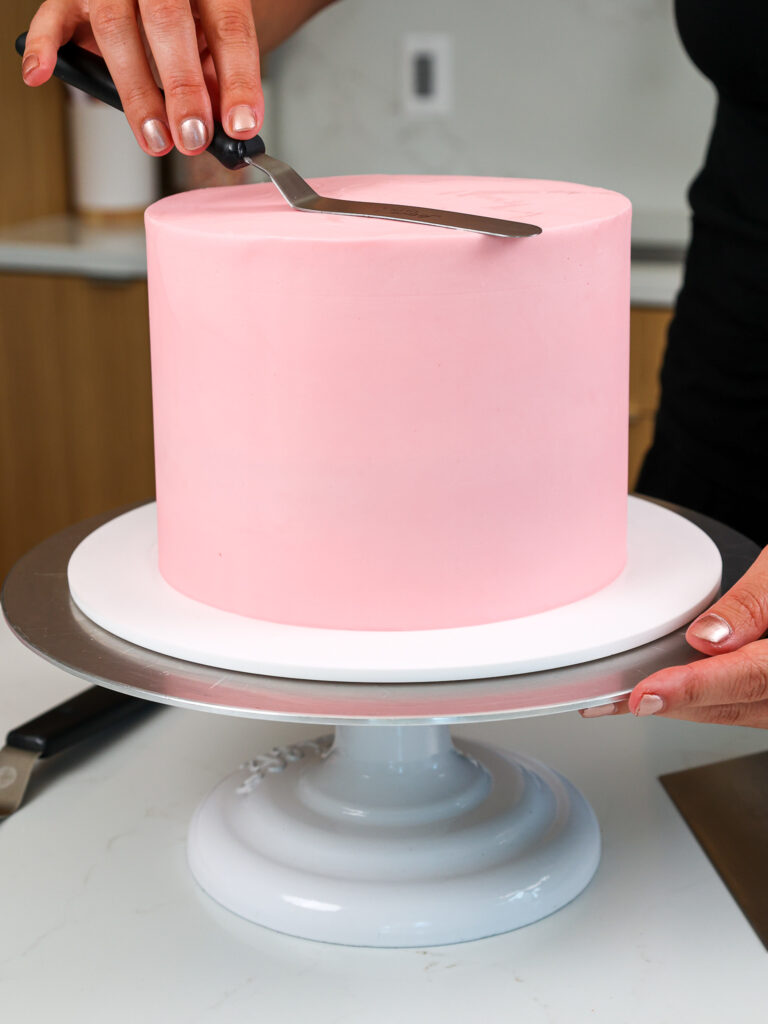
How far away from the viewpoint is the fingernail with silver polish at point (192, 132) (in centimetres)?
75

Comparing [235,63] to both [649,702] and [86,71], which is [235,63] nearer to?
[86,71]

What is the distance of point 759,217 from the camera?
124 cm

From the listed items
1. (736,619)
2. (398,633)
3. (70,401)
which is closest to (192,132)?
(398,633)

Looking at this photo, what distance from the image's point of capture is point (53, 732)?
0.88 m

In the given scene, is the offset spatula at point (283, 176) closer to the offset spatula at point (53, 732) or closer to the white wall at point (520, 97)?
the offset spatula at point (53, 732)

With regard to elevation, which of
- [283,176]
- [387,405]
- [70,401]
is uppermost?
[283,176]

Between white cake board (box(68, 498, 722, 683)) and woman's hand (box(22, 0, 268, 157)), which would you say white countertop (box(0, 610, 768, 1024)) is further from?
woman's hand (box(22, 0, 268, 157))

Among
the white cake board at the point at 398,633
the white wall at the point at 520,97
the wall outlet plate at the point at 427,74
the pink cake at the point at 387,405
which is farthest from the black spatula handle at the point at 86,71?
the wall outlet plate at the point at 427,74

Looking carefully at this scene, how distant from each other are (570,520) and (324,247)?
22 cm

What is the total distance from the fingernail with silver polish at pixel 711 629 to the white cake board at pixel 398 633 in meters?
0.04

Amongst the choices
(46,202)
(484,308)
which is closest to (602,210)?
(484,308)

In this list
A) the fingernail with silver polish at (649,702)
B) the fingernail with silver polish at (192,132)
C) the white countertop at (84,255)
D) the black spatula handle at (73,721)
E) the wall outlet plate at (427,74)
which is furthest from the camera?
the wall outlet plate at (427,74)

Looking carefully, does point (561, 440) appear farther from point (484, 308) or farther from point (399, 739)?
point (399, 739)

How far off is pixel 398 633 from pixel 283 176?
0.93 ft
